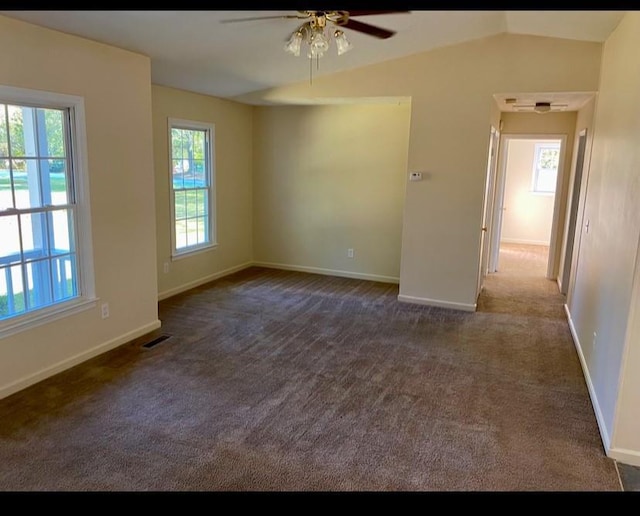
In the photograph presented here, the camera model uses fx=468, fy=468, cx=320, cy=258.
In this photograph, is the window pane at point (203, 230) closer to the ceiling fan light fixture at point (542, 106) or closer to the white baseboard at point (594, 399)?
the ceiling fan light fixture at point (542, 106)

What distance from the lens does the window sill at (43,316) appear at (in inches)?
123

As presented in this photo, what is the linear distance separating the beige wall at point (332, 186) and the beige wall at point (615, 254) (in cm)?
247

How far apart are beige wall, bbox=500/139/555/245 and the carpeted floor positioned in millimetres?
5175

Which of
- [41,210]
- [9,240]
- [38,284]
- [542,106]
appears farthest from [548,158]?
[9,240]

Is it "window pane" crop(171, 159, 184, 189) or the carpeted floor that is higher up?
"window pane" crop(171, 159, 184, 189)

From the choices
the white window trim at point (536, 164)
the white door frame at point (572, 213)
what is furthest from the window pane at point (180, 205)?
the white window trim at point (536, 164)

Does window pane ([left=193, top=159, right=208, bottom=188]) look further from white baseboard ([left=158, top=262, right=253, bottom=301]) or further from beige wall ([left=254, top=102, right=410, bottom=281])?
white baseboard ([left=158, top=262, right=253, bottom=301])

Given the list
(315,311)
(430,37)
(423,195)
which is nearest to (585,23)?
(430,37)

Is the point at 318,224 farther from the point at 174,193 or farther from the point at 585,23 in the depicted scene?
the point at 585,23

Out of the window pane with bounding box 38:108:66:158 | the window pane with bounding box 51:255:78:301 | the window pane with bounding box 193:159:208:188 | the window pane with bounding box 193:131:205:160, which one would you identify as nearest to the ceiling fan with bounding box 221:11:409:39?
the window pane with bounding box 38:108:66:158

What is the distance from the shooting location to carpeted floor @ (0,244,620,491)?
7.88 feet

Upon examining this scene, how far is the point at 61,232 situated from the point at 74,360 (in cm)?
99

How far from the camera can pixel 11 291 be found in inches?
127
